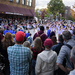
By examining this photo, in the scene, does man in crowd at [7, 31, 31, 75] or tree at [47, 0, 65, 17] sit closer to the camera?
man in crowd at [7, 31, 31, 75]

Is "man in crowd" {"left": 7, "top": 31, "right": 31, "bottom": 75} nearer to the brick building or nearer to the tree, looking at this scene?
the brick building

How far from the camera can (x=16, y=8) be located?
24.2 meters

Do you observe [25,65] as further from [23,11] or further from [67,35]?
[23,11]

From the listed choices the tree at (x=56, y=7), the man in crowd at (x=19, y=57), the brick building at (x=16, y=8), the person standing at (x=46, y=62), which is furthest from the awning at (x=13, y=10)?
the tree at (x=56, y=7)

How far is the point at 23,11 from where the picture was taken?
2612cm

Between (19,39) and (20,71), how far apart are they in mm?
782

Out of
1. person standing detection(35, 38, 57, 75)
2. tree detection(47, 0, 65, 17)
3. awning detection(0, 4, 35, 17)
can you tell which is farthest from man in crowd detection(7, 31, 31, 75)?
tree detection(47, 0, 65, 17)

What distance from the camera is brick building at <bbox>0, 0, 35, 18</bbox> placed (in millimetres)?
20823

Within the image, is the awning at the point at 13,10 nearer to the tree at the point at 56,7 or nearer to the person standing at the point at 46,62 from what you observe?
the person standing at the point at 46,62

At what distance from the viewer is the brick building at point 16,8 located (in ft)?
68.3

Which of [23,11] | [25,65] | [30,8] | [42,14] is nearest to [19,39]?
[25,65]

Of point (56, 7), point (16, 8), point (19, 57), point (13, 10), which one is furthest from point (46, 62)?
point (56, 7)

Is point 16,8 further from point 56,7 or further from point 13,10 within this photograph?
point 56,7

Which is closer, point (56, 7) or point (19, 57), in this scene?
A: point (19, 57)
